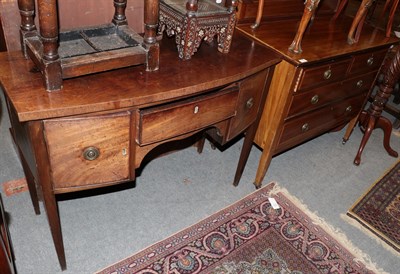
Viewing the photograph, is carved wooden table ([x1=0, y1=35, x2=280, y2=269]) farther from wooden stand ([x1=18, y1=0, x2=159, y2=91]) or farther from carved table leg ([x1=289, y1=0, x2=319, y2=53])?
carved table leg ([x1=289, y1=0, x2=319, y2=53])

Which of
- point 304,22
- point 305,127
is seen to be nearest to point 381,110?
point 305,127

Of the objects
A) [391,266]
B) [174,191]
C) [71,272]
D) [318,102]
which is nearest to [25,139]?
[71,272]

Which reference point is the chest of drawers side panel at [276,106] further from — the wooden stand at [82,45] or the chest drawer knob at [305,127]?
the wooden stand at [82,45]

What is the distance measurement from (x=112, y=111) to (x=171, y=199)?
96cm

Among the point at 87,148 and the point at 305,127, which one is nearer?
the point at 87,148

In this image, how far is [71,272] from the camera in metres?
1.67

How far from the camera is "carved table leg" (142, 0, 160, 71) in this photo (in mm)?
1316

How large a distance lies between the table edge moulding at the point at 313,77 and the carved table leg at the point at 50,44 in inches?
40.9

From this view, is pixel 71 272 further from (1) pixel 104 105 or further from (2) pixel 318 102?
(2) pixel 318 102

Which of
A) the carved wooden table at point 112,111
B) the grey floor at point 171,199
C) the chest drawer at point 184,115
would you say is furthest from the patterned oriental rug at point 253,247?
the chest drawer at point 184,115

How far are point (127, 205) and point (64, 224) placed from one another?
33cm

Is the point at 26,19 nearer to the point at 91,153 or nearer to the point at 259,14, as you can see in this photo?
the point at 91,153

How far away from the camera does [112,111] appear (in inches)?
49.8

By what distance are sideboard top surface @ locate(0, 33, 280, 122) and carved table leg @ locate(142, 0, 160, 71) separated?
0.04 metres
